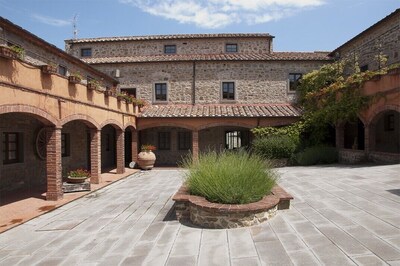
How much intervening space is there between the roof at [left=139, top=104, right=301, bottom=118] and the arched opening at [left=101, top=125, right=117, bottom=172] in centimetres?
239

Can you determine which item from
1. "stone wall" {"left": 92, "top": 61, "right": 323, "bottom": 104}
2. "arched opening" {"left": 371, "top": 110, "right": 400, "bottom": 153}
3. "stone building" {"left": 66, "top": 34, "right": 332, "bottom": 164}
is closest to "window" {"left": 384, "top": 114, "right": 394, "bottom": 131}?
"arched opening" {"left": 371, "top": 110, "right": 400, "bottom": 153}

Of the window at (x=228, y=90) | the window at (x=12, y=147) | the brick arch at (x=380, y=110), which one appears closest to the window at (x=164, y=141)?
the window at (x=228, y=90)

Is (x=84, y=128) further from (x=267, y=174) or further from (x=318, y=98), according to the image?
(x=318, y=98)

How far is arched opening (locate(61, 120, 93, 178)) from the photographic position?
40.8 feet

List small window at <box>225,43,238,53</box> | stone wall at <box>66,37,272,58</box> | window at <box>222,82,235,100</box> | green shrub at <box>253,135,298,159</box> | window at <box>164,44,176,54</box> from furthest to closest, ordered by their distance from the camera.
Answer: window at <box>164,44,176,54</box>, small window at <box>225,43,238,53</box>, stone wall at <box>66,37,272,58</box>, window at <box>222,82,235,100</box>, green shrub at <box>253,135,298,159</box>

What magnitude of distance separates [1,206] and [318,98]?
47.9 ft

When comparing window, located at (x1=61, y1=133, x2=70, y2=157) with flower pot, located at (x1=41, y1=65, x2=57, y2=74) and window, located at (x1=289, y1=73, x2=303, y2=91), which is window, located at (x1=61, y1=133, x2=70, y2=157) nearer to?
flower pot, located at (x1=41, y1=65, x2=57, y2=74)

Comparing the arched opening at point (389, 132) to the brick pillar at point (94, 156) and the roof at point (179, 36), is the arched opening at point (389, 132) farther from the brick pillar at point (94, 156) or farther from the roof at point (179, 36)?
the brick pillar at point (94, 156)

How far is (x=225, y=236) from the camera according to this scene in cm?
484

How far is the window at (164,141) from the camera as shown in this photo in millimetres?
18594

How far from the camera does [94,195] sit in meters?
9.20

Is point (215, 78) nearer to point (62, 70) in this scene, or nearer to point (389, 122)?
point (62, 70)

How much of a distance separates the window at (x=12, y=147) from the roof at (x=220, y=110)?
23.0 feet

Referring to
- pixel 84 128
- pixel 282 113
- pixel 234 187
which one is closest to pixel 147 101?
pixel 84 128
